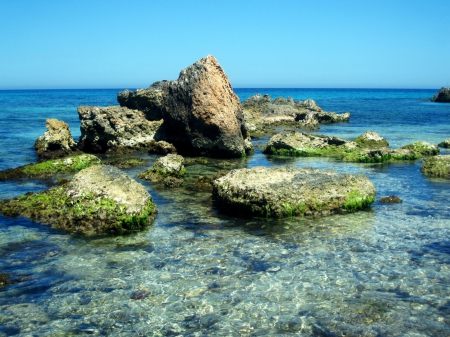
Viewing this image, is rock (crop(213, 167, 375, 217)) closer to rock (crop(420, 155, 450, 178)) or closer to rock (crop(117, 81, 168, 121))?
rock (crop(420, 155, 450, 178))

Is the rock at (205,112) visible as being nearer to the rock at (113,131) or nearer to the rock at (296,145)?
the rock at (296,145)

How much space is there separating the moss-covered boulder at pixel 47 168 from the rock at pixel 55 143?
3.94m

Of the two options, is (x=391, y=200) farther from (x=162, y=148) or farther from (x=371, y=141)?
(x=371, y=141)

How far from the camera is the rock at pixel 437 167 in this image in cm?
2158

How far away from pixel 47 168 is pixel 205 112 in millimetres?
9587

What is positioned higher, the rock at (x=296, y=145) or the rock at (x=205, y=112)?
the rock at (x=205, y=112)

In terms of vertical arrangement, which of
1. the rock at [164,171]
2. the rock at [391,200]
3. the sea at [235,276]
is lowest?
the sea at [235,276]

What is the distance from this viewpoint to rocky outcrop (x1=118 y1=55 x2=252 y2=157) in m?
27.1

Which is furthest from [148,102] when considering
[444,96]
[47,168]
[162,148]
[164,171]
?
[444,96]

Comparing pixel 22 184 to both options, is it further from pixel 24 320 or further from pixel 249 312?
pixel 249 312

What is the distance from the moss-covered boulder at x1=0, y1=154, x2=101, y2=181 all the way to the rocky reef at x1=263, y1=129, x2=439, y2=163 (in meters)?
12.1

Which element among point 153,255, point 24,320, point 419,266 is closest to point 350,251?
point 419,266

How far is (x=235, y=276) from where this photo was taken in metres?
10.3

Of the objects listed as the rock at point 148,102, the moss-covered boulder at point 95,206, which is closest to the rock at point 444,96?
the rock at point 148,102
